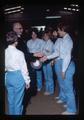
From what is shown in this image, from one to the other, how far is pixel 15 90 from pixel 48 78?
23.0 inches

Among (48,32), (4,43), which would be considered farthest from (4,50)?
(48,32)

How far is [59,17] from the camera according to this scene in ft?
30.2

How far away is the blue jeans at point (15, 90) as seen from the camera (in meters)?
9.28

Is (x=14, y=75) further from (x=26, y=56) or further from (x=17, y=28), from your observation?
(x=17, y=28)

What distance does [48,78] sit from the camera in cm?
934

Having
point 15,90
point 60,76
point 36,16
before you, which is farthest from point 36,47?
point 15,90

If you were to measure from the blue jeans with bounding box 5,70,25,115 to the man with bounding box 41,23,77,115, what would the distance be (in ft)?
1.71

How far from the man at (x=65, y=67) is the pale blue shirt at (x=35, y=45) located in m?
0.18

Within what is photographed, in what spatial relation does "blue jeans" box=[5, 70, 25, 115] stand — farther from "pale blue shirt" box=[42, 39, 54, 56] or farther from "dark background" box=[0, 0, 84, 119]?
"pale blue shirt" box=[42, 39, 54, 56]

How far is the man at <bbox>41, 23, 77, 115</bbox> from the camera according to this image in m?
9.21

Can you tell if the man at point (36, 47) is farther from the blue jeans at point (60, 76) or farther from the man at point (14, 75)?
the blue jeans at point (60, 76)

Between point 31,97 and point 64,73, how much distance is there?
68cm

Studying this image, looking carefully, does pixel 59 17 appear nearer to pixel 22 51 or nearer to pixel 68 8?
pixel 68 8

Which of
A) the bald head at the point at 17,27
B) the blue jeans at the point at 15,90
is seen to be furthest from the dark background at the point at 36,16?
the blue jeans at the point at 15,90
